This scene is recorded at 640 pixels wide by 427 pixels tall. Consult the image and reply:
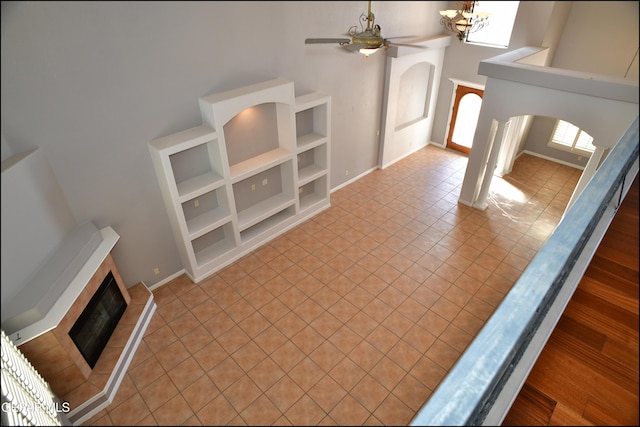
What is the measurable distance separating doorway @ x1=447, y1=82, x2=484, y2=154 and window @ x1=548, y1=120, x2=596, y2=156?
6.65 ft

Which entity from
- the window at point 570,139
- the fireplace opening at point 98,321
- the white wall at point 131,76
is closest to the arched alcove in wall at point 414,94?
the white wall at point 131,76

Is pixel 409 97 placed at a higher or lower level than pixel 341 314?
higher

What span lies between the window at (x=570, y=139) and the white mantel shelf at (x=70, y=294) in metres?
10.3

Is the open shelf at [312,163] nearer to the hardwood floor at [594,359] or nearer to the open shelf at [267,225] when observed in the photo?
the open shelf at [267,225]

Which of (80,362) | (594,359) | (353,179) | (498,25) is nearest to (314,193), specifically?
(353,179)

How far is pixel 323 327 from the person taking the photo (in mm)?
5363

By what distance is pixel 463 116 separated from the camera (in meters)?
10.1

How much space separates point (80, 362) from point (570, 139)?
11163mm

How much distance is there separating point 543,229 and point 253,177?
5983 mm

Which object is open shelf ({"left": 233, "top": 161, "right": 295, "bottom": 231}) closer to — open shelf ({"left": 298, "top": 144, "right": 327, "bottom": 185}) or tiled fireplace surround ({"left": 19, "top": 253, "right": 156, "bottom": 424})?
open shelf ({"left": 298, "top": 144, "right": 327, "bottom": 185})

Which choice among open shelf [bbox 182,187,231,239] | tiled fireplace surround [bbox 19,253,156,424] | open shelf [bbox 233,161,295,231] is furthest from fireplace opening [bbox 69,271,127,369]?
open shelf [bbox 233,161,295,231]

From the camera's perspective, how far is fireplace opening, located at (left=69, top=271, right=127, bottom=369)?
4391 millimetres

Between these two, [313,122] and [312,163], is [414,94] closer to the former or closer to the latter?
[313,122]

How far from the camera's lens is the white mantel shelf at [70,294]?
11.7ft
